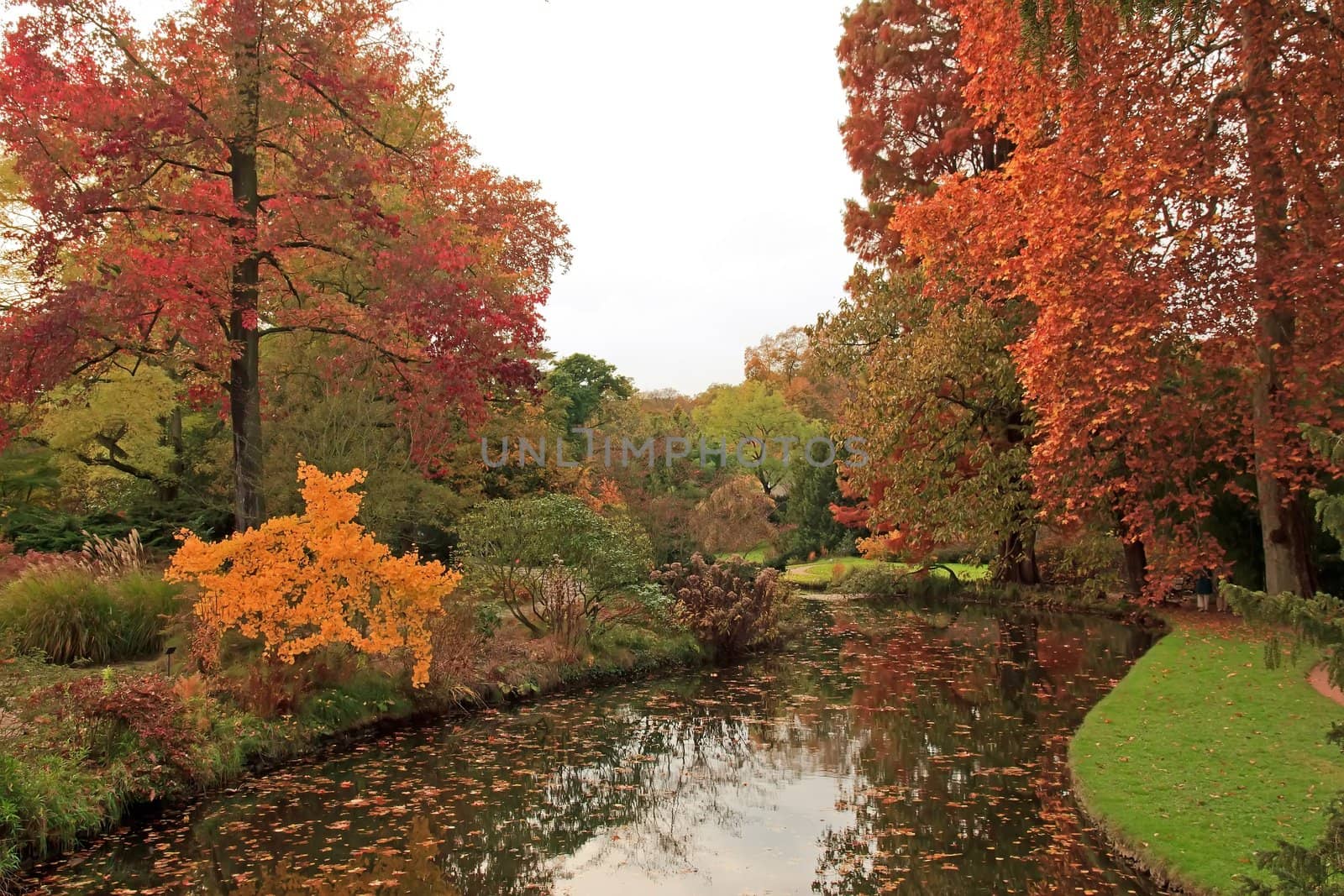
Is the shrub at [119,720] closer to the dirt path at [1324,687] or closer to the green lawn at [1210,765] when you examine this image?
the green lawn at [1210,765]

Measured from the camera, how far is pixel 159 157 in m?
12.2

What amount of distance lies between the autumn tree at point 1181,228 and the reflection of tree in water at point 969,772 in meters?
3.03

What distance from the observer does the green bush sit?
36.0ft

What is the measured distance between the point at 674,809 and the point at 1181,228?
9.30m

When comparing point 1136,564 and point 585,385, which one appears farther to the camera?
point 585,385

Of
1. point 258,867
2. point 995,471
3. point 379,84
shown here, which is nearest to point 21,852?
point 258,867

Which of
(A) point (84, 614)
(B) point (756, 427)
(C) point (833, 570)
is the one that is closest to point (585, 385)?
(B) point (756, 427)

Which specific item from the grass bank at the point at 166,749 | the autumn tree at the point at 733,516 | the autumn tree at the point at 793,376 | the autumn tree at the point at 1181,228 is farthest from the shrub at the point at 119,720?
the autumn tree at the point at 793,376

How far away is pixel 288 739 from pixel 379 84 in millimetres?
8803

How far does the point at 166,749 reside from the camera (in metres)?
8.20

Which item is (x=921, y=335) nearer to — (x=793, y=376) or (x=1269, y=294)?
(x=1269, y=294)

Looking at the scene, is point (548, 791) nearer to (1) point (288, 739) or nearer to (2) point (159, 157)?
(1) point (288, 739)

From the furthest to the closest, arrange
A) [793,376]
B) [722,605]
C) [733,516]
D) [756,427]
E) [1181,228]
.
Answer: [793,376]
[756,427]
[733,516]
[722,605]
[1181,228]

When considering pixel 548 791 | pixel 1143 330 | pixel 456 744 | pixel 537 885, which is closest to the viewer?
pixel 537 885
